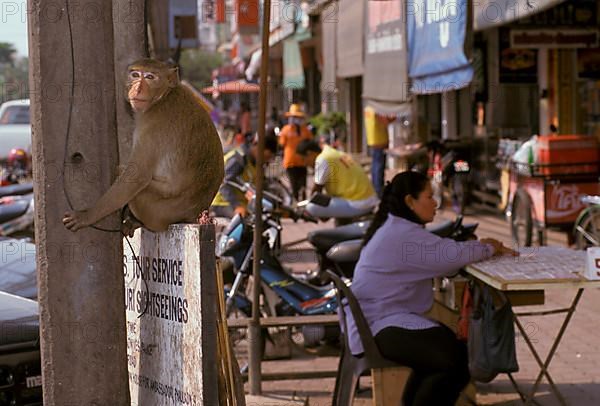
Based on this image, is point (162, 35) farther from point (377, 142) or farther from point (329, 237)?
point (329, 237)

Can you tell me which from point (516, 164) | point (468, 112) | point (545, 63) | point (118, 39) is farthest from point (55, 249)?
point (468, 112)

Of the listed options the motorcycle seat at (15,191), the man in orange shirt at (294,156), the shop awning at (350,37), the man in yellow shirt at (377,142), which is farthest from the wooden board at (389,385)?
the man in yellow shirt at (377,142)

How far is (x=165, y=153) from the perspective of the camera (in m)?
3.71

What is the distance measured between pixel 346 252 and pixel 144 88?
353 cm

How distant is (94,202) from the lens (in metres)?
3.23

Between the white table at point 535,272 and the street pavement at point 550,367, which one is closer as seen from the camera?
the white table at point 535,272

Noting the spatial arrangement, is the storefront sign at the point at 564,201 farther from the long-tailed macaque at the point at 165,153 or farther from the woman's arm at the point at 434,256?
the long-tailed macaque at the point at 165,153

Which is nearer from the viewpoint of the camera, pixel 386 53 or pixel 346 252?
pixel 346 252

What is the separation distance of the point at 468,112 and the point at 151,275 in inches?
560

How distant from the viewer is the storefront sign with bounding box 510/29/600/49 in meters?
12.1

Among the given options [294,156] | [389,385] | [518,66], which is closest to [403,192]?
[389,385]

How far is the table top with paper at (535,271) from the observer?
4.65 m

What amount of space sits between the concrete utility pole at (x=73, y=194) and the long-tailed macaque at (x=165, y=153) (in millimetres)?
313

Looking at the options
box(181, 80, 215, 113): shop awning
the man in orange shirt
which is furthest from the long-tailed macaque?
the man in orange shirt
